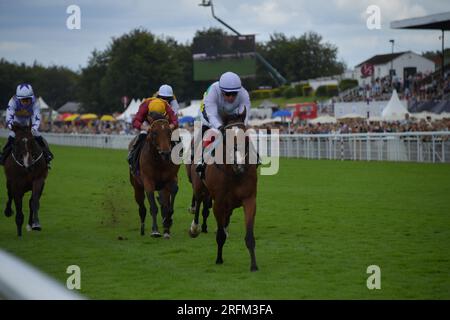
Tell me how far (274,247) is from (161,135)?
2.59m

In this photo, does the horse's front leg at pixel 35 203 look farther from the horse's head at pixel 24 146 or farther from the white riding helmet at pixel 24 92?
the white riding helmet at pixel 24 92

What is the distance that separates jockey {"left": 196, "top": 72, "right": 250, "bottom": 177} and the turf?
63.0 inches

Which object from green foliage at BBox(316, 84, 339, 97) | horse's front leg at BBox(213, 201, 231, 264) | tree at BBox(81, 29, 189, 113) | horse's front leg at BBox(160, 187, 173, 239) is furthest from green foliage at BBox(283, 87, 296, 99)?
horse's front leg at BBox(213, 201, 231, 264)

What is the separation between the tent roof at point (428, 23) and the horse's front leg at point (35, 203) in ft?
105

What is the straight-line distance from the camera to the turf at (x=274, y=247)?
8289 mm

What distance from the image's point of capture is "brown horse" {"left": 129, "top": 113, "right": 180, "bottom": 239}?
12.6 m

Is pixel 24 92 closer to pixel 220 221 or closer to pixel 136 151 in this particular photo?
pixel 136 151

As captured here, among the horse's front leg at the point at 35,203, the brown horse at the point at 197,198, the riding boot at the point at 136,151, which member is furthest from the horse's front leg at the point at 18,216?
the brown horse at the point at 197,198

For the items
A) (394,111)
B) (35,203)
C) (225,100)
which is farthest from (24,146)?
(394,111)

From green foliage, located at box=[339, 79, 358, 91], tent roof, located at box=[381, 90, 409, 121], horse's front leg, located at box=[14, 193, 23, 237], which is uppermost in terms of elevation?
green foliage, located at box=[339, 79, 358, 91]

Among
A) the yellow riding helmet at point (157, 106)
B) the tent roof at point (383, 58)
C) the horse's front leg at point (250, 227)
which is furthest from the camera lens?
the tent roof at point (383, 58)

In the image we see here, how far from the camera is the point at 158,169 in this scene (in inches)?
512

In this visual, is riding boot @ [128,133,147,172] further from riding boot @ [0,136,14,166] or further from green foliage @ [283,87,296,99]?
green foliage @ [283,87,296,99]

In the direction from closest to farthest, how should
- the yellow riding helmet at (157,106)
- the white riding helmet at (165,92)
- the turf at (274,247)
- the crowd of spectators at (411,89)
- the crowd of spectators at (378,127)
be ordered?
1. the turf at (274,247)
2. the yellow riding helmet at (157,106)
3. the white riding helmet at (165,92)
4. the crowd of spectators at (378,127)
5. the crowd of spectators at (411,89)
